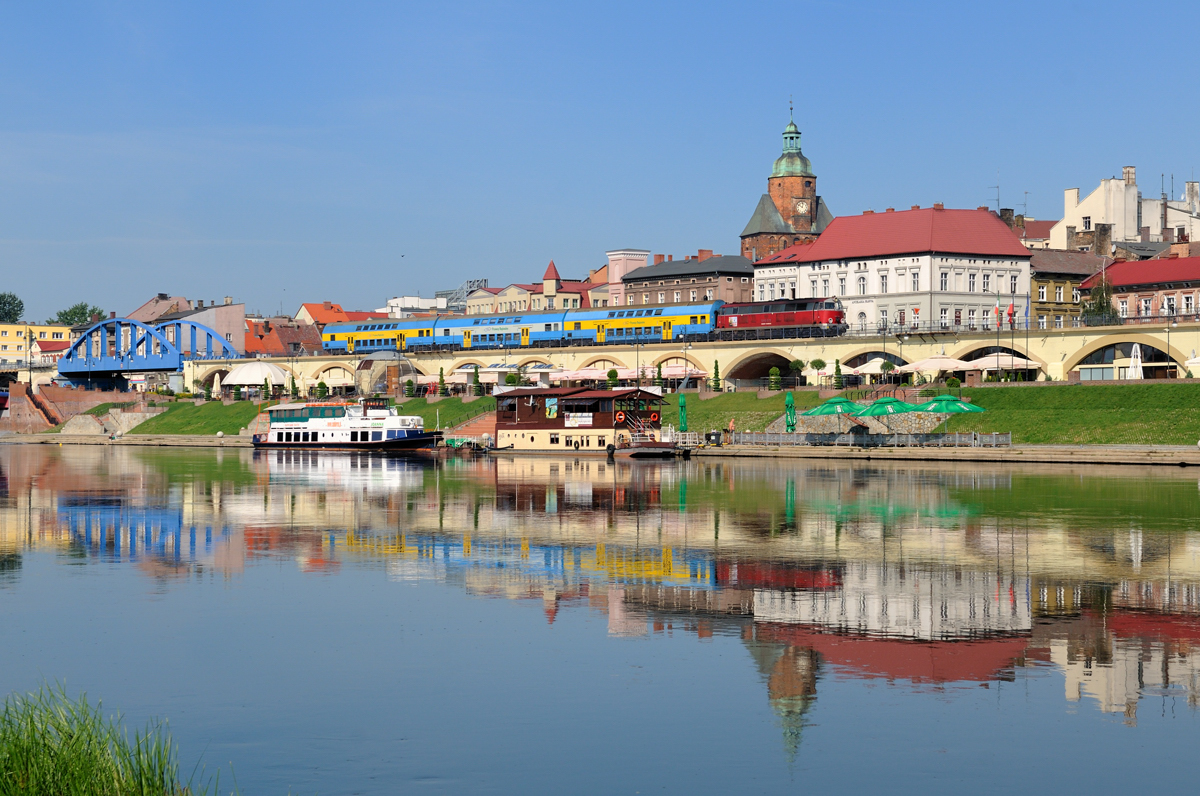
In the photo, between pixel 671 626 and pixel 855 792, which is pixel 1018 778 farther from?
pixel 671 626

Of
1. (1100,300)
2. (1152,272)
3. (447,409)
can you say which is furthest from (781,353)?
(1152,272)

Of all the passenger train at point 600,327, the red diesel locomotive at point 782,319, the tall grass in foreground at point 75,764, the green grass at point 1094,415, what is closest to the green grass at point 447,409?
the passenger train at point 600,327

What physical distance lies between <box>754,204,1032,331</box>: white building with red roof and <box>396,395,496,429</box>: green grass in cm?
3135

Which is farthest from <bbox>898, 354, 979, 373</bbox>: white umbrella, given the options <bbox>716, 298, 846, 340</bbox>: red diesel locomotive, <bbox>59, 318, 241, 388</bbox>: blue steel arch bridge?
<bbox>59, 318, 241, 388</bbox>: blue steel arch bridge

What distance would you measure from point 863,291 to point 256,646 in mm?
97831

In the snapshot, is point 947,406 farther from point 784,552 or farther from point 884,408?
point 784,552

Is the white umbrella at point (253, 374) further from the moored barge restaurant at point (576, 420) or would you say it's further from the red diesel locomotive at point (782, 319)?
the moored barge restaurant at point (576, 420)

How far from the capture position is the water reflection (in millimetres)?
20172

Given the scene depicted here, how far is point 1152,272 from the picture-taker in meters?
101

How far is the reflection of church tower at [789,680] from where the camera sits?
54.3 ft

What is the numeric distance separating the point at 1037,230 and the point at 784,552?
437 feet

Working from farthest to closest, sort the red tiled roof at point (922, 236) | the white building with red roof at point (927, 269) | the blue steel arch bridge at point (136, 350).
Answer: the blue steel arch bridge at point (136, 350) < the red tiled roof at point (922, 236) < the white building with red roof at point (927, 269)

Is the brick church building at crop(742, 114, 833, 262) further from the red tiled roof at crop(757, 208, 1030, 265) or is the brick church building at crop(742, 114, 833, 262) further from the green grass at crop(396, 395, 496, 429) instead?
the green grass at crop(396, 395, 496, 429)

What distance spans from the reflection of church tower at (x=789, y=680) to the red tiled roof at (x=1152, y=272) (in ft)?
285
